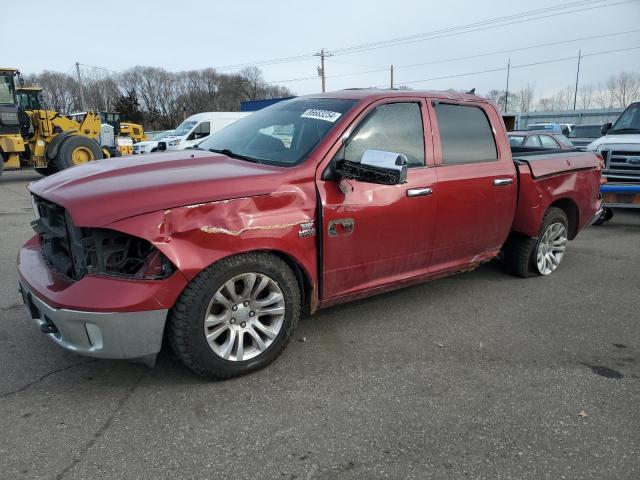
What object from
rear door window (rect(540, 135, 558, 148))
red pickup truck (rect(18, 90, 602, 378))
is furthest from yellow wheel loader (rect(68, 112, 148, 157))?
red pickup truck (rect(18, 90, 602, 378))

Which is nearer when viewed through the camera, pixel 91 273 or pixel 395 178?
pixel 91 273

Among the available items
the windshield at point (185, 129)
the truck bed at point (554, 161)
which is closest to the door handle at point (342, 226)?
the truck bed at point (554, 161)

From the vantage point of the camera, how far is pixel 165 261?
2.72 m

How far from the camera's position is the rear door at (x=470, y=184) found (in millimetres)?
4047

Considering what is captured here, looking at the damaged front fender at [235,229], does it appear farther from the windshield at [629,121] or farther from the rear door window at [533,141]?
the rear door window at [533,141]

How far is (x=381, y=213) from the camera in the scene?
3568mm

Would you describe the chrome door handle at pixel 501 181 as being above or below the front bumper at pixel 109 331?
above

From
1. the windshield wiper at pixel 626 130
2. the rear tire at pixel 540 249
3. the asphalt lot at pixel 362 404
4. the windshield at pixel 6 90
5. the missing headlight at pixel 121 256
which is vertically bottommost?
the asphalt lot at pixel 362 404

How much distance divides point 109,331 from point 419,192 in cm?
242

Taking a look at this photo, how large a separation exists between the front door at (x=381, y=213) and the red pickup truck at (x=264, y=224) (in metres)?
0.01

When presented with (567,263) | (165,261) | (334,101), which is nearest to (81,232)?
(165,261)

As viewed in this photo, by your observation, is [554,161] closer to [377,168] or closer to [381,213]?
[381,213]

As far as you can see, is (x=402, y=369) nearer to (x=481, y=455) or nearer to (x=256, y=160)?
(x=481, y=455)

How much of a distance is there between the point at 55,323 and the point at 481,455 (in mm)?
2441
